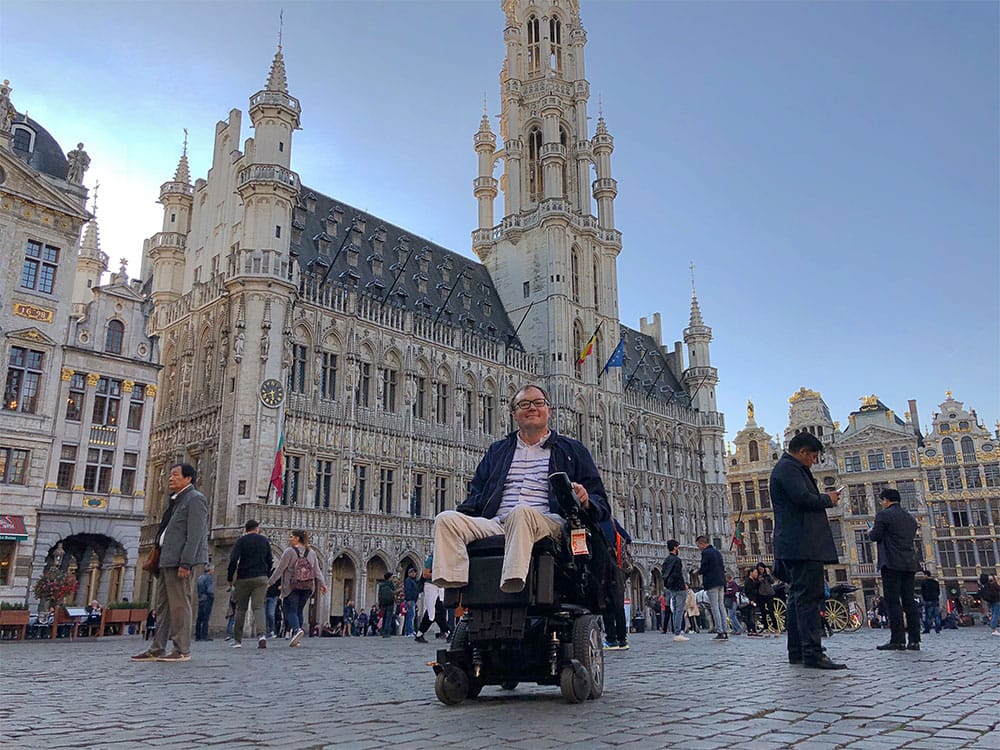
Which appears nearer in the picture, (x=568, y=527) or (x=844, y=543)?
(x=568, y=527)

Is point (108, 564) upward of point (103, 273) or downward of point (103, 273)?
downward

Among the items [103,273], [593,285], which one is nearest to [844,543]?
[593,285]

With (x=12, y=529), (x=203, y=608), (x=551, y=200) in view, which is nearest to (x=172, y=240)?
(x=12, y=529)

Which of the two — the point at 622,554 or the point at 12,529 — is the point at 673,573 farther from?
the point at 12,529

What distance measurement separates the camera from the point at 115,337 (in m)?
27.7

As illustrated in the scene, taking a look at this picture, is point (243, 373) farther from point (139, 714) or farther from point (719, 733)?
point (719, 733)

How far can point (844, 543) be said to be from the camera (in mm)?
58156

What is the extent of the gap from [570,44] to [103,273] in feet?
114

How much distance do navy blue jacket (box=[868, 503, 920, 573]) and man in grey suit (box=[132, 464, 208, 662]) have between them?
27.1 ft

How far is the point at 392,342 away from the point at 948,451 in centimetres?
4273

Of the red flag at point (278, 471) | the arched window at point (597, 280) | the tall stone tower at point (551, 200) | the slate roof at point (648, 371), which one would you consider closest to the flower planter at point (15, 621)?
the red flag at point (278, 471)

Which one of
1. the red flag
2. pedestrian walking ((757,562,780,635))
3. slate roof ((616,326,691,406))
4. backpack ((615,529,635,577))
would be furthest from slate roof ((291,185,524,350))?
backpack ((615,529,635,577))

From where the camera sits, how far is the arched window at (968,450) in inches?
2181

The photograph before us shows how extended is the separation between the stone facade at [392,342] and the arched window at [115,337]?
14.5 feet
